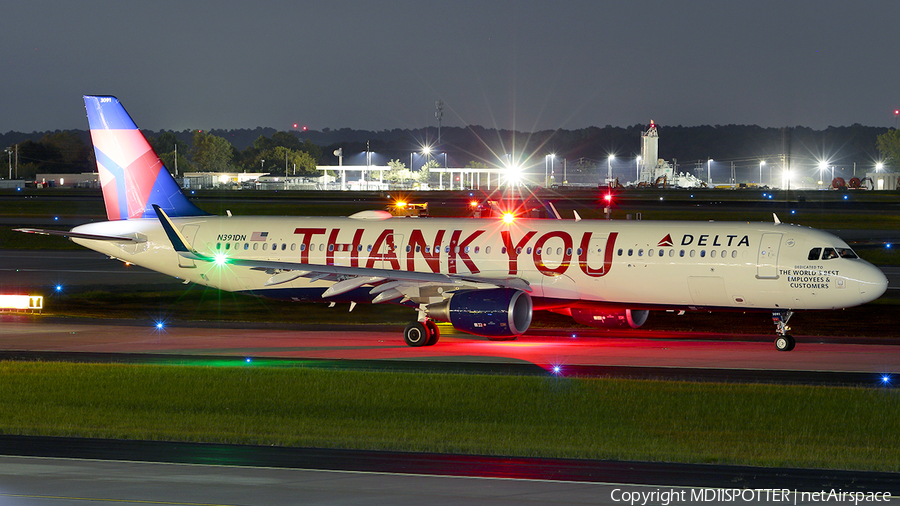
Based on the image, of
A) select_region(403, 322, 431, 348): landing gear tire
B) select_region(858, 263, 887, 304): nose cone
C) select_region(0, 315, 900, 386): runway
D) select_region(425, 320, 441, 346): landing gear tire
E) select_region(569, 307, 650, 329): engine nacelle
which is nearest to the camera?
select_region(0, 315, 900, 386): runway

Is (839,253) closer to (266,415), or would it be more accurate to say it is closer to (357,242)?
(357,242)

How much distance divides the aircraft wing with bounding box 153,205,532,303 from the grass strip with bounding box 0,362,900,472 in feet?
20.0

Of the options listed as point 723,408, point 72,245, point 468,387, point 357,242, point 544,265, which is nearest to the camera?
point 723,408

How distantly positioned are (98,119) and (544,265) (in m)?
18.6

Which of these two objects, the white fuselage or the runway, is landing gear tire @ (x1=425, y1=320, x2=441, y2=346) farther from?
the white fuselage

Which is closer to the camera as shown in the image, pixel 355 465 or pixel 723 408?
pixel 355 465

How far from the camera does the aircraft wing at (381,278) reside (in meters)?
32.3

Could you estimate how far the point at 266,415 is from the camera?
70.3 ft

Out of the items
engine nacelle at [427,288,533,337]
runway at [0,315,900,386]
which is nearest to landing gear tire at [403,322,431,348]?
runway at [0,315,900,386]

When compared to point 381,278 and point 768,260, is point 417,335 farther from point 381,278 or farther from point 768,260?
point 768,260

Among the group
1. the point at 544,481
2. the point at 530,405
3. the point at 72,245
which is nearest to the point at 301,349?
the point at 530,405

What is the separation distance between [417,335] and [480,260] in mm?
3784

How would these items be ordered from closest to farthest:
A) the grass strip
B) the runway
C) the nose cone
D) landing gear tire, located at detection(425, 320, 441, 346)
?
the grass strip → the runway → the nose cone → landing gear tire, located at detection(425, 320, 441, 346)

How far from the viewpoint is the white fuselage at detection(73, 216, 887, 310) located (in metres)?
30.8
